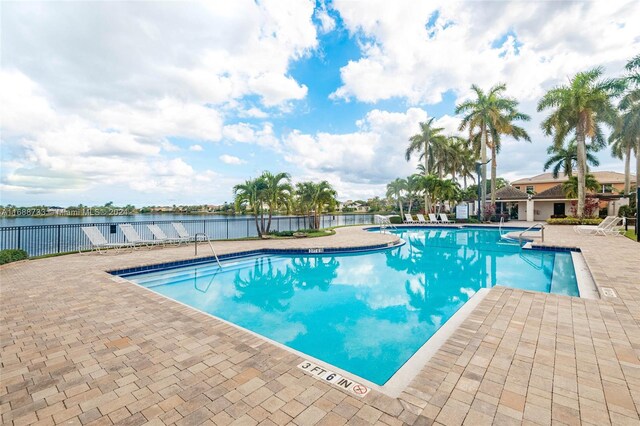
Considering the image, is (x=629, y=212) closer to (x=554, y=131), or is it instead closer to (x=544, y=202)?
(x=554, y=131)

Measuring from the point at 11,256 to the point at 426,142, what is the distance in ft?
99.9

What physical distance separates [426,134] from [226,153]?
2006 cm

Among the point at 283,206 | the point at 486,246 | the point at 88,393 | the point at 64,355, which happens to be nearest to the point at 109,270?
the point at 64,355

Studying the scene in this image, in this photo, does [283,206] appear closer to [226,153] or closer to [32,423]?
[226,153]

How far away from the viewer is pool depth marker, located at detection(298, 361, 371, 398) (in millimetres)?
2367

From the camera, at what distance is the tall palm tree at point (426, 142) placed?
96.3 ft

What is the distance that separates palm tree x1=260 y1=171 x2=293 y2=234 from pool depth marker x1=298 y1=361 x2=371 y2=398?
12.6 metres

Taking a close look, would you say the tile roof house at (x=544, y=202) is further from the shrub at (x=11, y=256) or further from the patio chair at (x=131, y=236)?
the shrub at (x=11, y=256)

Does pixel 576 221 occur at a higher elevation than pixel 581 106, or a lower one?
lower

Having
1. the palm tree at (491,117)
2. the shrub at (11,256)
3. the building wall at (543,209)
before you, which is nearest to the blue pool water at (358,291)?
the shrub at (11,256)

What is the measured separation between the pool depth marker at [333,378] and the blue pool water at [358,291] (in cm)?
96

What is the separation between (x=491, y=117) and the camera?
23.3 metres

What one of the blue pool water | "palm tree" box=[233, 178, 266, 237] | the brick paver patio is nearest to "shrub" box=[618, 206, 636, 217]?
the blue pool water

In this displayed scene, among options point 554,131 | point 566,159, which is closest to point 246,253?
point 554,131
